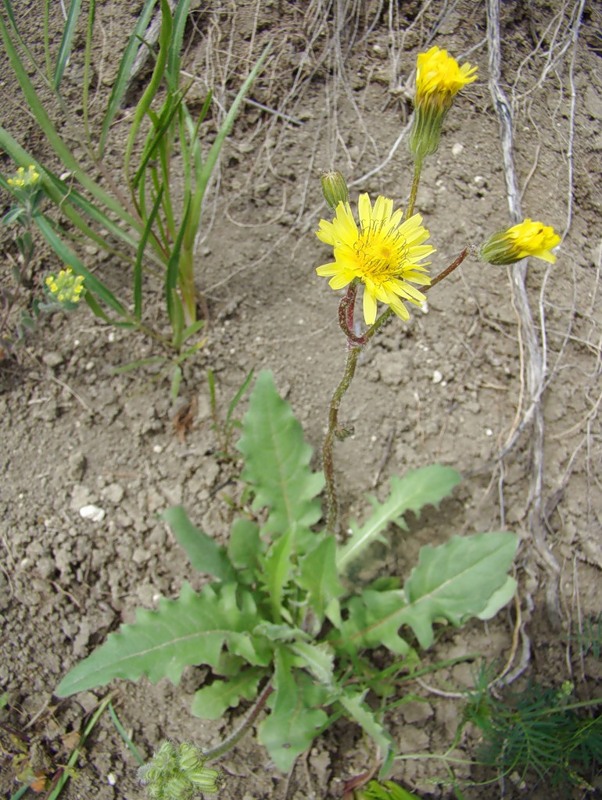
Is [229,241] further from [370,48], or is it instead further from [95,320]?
[370,48]

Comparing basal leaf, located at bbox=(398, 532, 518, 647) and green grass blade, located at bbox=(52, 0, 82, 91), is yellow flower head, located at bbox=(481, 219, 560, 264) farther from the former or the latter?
green grass blade, located at bbox=(52, 0, 82, 91)

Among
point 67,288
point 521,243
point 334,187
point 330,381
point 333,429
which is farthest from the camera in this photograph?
point 330,381

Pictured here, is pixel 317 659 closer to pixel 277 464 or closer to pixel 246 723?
pixel 246 723

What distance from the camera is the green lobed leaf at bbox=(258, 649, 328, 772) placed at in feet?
5.48

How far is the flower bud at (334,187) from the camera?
4.92 ft

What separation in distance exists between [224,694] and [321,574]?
0.50m

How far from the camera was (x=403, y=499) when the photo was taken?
1992 mm

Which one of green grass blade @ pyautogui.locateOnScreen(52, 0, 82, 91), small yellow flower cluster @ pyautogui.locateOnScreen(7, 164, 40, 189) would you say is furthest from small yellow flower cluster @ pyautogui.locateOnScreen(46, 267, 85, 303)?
green grass blade @ pyautogui.locateOnScreen(52, 0, 82, 91)

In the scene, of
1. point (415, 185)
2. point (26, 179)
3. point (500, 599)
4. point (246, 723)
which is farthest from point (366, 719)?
point (26, 179)

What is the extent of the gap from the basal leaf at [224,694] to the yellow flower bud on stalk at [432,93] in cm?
161

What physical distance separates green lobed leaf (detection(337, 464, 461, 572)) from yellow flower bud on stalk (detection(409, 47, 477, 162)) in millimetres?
972

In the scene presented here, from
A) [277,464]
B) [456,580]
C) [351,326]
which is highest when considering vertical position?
[351,326]

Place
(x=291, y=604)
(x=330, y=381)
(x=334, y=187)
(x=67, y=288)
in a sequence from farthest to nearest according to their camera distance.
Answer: (x=330, y=381), (x=291, y=604), (x=67, y=288), (x=334, y=187)

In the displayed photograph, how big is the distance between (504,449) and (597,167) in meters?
1.35
